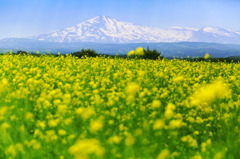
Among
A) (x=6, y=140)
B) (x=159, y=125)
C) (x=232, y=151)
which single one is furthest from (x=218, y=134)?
(x=6, y=140)

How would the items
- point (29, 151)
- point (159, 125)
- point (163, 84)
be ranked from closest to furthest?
point (159, 125) → point (29, 151) → point (163, 84)

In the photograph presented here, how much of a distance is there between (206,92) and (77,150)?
236cm

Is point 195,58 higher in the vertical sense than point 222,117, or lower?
higher

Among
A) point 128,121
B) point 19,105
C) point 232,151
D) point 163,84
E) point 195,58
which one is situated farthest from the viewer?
point 195,58

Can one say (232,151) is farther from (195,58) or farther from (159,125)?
(195,58)

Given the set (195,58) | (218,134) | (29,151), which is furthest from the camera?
(195,58)

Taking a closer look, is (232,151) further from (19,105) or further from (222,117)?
(19,105)

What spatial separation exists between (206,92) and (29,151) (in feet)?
9.00

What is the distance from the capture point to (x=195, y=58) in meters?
15.4

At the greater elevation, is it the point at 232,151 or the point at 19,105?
the point at 19,105

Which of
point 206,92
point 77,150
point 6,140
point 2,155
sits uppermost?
point 206,92

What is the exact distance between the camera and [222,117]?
140 inches

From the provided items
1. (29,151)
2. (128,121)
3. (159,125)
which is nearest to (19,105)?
(29,151)

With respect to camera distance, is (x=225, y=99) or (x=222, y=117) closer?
(x=222, y=117)
